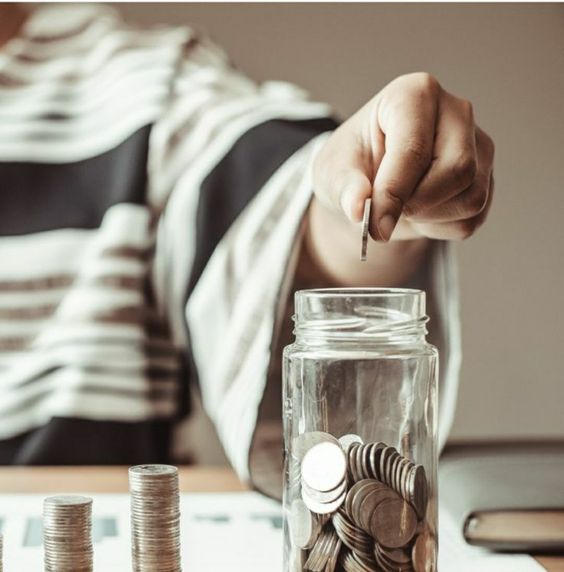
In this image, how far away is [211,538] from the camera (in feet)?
1.51

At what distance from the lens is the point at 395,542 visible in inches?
13.1

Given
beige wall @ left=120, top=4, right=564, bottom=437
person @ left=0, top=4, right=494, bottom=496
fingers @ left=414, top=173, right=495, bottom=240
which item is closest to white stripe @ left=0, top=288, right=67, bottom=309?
person @ left=0, top=4, right=494, bottom=496

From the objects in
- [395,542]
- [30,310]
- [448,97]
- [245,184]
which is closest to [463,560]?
[395,542]

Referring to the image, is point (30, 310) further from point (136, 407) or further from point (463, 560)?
point (463, 560)

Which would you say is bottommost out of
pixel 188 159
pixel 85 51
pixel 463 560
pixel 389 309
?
pixel 463 560

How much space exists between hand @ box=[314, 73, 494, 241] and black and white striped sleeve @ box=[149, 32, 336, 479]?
15cm

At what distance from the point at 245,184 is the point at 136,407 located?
22 centimetres

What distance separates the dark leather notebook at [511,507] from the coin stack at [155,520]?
139 mm

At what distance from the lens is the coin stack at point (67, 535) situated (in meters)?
0.36

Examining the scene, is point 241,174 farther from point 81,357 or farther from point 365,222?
point 365,222

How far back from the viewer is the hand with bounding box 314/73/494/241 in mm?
378

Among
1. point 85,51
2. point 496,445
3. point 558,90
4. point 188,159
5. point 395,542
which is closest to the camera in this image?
point 395,542

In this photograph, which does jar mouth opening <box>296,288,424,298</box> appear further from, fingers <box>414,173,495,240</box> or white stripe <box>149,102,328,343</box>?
white stripe <box>149,102,328,343</box>

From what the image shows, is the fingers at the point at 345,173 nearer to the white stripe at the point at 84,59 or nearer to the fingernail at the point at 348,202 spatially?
the fingernail at the point at 348,202
